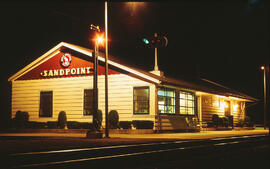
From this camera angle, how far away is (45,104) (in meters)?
25.5

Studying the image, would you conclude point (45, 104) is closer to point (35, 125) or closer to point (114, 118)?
point (35, 125)

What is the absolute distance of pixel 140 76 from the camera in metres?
21.1

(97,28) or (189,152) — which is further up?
(97,28)

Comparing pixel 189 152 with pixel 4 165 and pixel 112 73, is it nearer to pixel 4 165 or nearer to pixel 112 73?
pixel 4 165

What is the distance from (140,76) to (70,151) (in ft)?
41.2

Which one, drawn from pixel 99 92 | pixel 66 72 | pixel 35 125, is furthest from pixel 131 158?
pixel 66 72

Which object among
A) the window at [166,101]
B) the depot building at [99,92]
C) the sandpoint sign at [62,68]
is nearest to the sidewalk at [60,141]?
the depot building at [99,92]

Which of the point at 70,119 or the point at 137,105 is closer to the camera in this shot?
the point at 137,105

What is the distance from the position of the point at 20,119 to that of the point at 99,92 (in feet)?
22.3

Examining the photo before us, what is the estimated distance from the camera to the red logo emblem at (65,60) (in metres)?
25.0

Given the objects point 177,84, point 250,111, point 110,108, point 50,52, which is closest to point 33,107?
point 50,52

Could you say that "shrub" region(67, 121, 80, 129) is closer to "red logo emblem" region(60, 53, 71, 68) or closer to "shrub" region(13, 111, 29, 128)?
"shrub" region(13, 111, 29, 128)

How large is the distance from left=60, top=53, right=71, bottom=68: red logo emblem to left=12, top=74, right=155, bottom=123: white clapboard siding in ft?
3.84

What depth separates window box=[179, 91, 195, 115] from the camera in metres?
24.2
